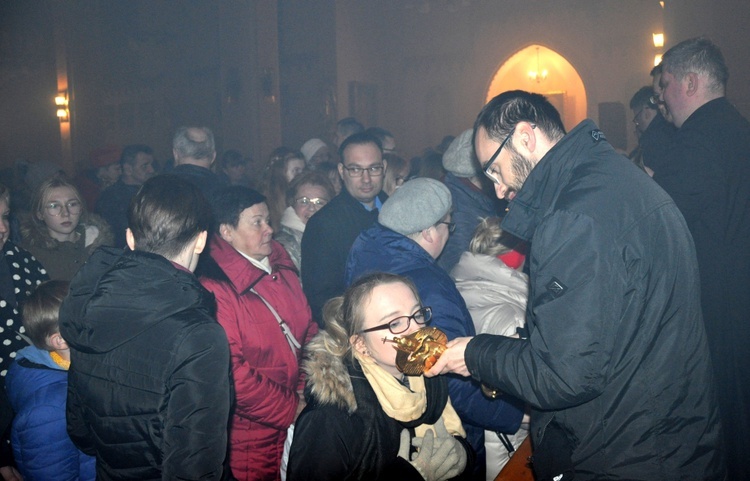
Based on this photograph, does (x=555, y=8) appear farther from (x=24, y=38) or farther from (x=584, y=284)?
(x=584, y=284)

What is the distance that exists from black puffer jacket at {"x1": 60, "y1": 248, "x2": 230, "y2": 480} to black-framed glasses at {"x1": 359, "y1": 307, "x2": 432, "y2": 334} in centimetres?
59

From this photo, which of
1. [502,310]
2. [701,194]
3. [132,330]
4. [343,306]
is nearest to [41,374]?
[132,330]

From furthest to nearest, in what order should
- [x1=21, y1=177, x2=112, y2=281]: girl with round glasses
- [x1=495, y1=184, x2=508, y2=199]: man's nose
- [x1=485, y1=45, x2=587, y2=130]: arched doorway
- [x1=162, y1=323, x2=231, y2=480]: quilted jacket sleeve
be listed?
[x1=485, y1=45, x2=587, y2=130]: arched doorway → [x1=21, y1=177, x2=112, y2=281]: girl with round glasses → [x1=495, y1=184, x2=508, y2=199]: man's nose → [x1=162, y1=323, x2=231, y2=480]: quilted jacket sleeve

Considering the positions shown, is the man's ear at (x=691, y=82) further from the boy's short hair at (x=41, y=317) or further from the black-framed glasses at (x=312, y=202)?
the boy's short hair at (x=41, y=317)

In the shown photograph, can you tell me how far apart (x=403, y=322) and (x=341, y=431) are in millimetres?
472

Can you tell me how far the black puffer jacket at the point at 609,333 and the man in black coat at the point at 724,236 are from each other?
1.36 meters

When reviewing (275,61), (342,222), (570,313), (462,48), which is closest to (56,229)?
(342,222)

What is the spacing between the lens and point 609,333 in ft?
5.83

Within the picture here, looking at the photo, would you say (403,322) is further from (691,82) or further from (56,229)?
(56,229)

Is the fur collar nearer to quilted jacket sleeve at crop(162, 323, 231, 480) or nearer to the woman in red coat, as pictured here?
quilted jacket sleeve at crop(162, 323, 231, 480)

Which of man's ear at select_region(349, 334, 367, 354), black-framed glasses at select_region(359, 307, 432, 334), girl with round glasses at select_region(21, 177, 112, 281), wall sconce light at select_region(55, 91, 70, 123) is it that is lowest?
man's ear at select_region(349, 334, 367, 354)

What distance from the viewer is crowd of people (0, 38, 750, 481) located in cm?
187

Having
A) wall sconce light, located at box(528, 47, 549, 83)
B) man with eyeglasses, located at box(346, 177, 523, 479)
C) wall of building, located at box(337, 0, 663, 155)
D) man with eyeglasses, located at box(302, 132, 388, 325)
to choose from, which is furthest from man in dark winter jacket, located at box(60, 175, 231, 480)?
wall sconce light, located at box(528, 47, 549, 83)

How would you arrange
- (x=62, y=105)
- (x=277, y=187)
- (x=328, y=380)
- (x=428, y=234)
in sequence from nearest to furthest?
(x=328, y=380) < (x=428, y=234) < (x=277, y=187) < (x=62, y=105)
